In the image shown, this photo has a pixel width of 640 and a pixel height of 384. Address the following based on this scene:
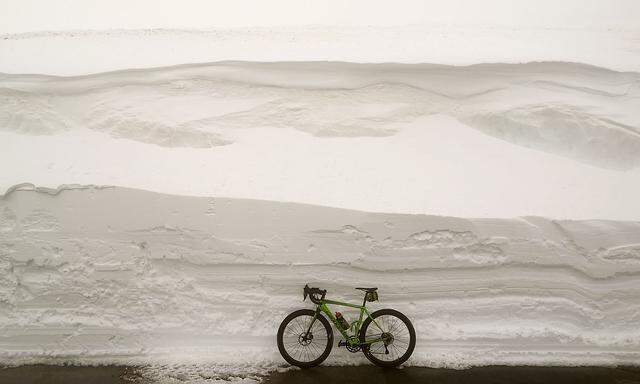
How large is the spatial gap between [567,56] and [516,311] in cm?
479

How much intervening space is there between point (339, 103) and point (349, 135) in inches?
24.4

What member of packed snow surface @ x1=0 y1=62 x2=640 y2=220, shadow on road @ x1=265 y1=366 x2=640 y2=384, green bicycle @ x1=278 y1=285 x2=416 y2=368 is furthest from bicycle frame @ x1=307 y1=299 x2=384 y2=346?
packed snow surface @ x1=0 y1=62 x2=640 y2=220

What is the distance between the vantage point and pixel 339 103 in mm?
6629

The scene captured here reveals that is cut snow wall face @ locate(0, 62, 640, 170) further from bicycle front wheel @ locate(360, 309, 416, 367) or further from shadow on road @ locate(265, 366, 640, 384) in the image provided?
shadow on road @ locate(265, 366, 640, 384)

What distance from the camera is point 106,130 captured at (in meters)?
6.42

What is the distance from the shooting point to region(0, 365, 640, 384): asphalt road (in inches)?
176

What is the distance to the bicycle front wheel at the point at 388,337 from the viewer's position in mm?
4629

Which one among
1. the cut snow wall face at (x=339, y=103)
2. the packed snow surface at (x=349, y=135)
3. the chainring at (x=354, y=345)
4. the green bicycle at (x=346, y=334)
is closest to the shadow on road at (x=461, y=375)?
the green bicycle at (x=346, y=334)

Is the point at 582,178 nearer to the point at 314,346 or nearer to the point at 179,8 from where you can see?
the point at 314,346


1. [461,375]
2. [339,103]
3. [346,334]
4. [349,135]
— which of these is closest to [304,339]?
[346,334]

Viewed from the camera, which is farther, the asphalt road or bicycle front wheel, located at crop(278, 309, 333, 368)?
bicycle front wheel, located at crop(278, 309, 333, 368)

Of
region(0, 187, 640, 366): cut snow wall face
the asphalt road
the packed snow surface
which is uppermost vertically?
the packed snow surface

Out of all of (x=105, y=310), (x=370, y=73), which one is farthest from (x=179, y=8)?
(x=105, y=310)

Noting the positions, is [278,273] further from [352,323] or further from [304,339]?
[352,323]
